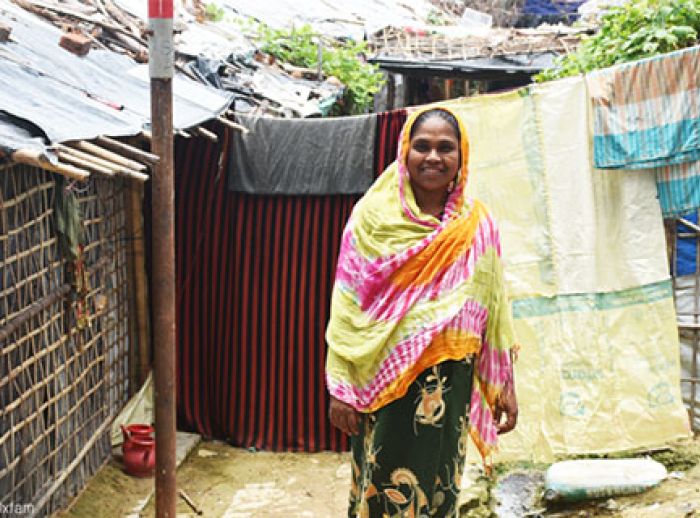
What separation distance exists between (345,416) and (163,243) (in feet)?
3.81

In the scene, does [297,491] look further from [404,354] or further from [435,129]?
[435,129]

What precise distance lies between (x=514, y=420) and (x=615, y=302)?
6.71 ft

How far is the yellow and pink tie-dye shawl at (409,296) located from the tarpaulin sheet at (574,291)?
1.96m

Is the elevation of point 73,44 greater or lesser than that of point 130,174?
greater

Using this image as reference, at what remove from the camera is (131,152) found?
13.3 ft

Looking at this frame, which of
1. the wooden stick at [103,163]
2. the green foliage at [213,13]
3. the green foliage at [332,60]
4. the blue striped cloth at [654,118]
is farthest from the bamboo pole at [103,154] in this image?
the green foliage at [213,13]

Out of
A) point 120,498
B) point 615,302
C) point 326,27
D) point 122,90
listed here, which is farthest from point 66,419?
point 326,27

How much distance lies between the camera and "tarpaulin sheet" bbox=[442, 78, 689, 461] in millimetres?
5355

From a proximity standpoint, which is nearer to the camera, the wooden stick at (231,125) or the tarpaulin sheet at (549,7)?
the wooden stick at (231,125)

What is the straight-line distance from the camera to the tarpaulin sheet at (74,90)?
381cm

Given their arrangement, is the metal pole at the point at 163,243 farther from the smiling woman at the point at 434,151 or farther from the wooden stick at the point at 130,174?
the smiling woman at the point at 434,151

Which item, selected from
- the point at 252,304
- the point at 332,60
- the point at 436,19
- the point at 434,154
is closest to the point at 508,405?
the point at 434,154

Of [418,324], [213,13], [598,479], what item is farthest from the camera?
[213,13]

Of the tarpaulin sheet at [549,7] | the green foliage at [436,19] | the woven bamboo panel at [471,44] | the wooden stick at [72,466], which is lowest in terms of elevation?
the wooden stick at [72,466]
